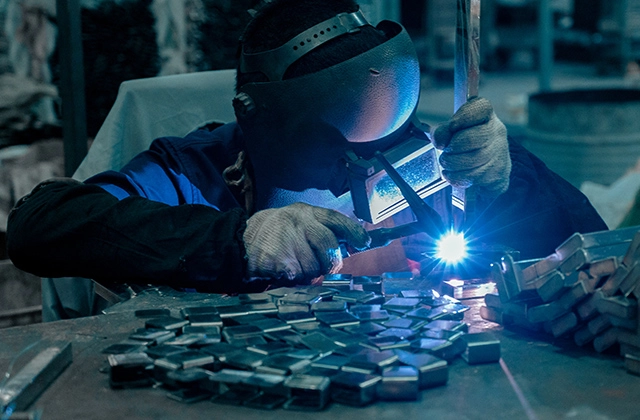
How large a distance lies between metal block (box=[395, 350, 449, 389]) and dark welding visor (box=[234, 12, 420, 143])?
0.68 metres

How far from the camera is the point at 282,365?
1.23 m

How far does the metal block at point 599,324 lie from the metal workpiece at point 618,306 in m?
0.03

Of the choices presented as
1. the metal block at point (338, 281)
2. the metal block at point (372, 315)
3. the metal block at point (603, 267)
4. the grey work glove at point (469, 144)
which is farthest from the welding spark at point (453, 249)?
the metal block at point (603, 267)

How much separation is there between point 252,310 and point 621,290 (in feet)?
2.26

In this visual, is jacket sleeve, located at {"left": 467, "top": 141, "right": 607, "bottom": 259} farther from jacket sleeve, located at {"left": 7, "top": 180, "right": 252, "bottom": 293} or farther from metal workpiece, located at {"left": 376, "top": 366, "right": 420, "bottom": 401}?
metal workpiece, located at {"left": 376, "top": 366, "right": 420, "bottom": 401}

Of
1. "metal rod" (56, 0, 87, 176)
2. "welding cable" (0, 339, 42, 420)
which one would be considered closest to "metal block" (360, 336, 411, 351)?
"welding cable" (0, 339, 42, 420)

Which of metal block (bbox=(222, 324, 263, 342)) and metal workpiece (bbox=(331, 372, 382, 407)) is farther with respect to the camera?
metal block (bbox=(222, 324, 263, 342))

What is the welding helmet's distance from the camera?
1.76 metres

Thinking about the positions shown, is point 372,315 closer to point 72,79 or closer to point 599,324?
point 599,324

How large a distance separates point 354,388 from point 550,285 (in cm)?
44

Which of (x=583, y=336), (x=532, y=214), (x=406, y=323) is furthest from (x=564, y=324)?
(x=532, y=214)

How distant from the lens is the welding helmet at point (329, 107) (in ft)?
5.78

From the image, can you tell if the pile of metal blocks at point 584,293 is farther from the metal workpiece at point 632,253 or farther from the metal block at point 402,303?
the metal block at point 402,303

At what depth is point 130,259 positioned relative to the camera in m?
1.73
